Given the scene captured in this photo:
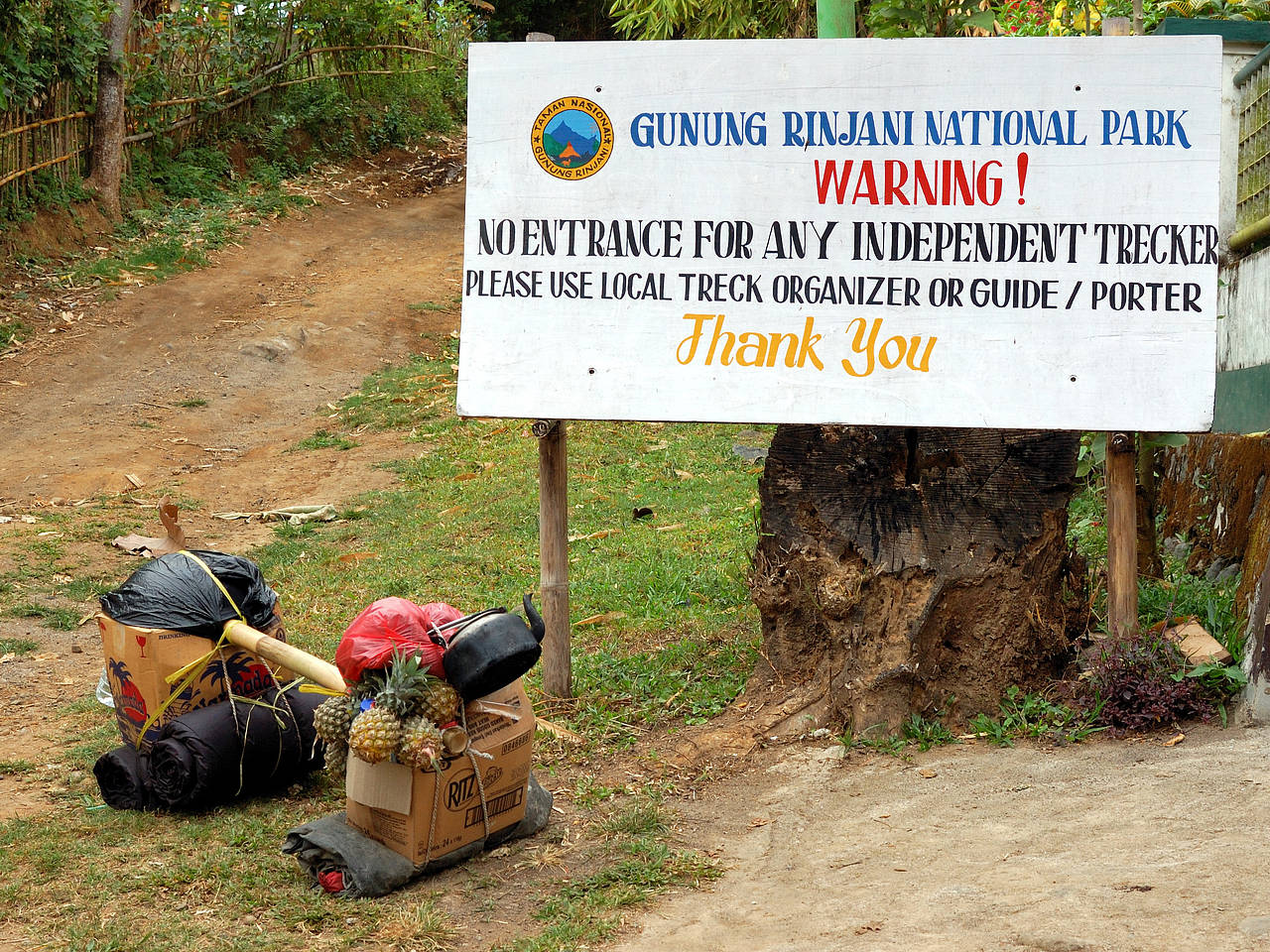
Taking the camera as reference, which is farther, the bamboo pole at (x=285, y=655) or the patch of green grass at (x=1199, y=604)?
the patch of green grass at (x=1199, y=604)

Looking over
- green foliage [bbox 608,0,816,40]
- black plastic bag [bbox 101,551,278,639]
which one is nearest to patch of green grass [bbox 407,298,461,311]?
green foliage [bbox 608,0,816,40]

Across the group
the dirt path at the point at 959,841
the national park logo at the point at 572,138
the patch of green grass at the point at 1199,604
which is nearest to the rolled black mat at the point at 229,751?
the dirt path at the point at 959,841

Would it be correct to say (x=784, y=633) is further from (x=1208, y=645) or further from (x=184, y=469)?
(x=184, y=469)

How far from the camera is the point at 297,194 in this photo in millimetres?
18781

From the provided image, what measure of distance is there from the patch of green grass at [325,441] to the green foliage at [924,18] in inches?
264

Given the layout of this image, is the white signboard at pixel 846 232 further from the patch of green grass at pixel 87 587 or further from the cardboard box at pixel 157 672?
the patch of green grass at pixel 87 587

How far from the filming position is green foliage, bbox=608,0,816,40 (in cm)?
1376

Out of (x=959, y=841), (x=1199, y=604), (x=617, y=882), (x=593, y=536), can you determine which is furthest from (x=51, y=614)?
(x=1199, y=604)

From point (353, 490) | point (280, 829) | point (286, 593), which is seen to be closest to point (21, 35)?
point (353, 490)

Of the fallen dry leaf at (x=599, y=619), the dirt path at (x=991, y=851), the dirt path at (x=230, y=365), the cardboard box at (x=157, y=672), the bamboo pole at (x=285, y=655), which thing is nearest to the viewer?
the dirt path at (x=991, y=851)

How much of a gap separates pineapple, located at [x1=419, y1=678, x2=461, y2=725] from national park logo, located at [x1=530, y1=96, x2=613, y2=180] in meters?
2.03

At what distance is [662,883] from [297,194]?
16.9m

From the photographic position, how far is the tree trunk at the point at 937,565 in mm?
4645

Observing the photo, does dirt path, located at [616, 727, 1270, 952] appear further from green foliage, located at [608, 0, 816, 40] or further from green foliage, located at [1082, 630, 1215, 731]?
green foliage, located at [608, 0, 816, 40]
